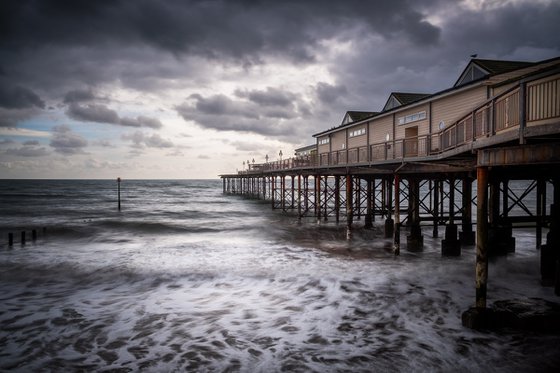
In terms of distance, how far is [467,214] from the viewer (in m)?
16.7

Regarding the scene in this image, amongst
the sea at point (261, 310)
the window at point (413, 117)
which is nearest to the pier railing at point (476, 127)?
the window at point (413, 117)

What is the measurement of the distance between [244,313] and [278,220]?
21.5m

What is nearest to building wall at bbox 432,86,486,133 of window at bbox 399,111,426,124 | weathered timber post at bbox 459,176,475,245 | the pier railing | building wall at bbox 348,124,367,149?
the pier railing

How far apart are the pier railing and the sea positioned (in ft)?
14.4

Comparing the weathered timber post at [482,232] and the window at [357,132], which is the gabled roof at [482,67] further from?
the weathered timber post at [482,232]

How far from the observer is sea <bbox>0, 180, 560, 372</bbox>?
Answer: 7.23 meters

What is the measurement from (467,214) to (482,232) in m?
9.52

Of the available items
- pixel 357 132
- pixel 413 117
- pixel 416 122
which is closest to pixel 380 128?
pixel 357 132

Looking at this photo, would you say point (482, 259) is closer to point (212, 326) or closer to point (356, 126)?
point (212, 326)

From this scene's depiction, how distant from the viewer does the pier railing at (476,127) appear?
6391mm

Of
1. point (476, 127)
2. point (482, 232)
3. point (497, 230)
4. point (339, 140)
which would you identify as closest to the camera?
point (482, 232)

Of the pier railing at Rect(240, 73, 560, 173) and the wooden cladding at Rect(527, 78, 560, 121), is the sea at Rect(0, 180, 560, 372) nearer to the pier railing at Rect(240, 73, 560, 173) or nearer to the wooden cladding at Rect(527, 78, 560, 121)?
the pier railing at Rect(240, 73, 560, 173)

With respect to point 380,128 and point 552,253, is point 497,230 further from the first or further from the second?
point 380,128

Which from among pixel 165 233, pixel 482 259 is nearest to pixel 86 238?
pixel 165 233
